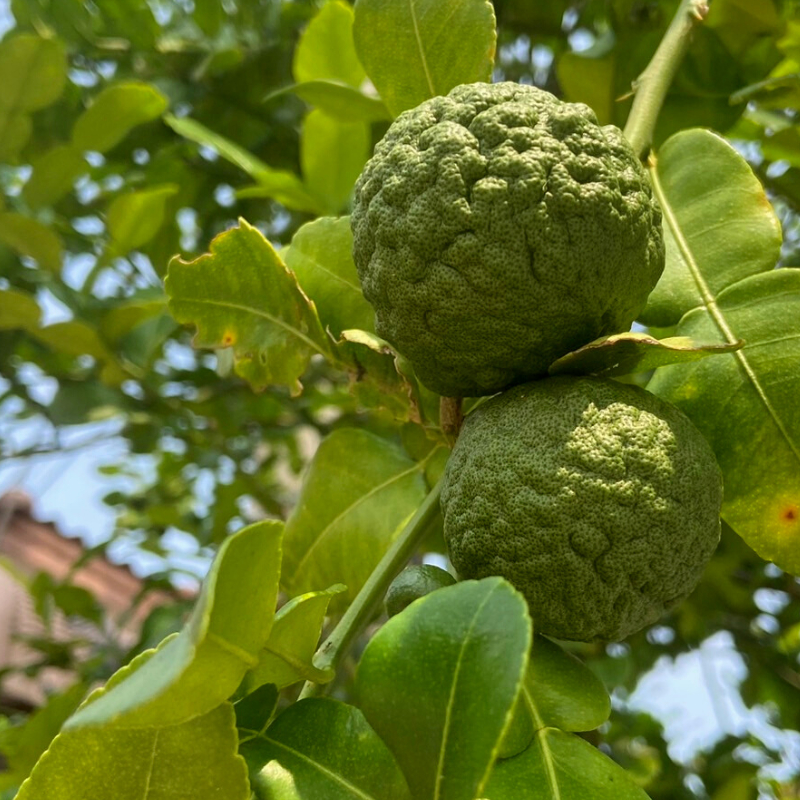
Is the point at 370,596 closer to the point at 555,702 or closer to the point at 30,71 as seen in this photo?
the point at 555,702

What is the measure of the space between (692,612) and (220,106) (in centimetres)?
131

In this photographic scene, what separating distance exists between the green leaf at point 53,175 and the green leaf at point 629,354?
0.98m

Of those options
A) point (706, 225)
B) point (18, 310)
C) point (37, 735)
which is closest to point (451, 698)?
point (706, 225)

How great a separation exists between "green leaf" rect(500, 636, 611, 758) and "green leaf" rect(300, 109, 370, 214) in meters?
0.89

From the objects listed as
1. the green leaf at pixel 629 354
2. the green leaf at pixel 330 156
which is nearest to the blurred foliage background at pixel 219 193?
the green leaf at pixel 330 156

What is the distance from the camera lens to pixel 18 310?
4.34 feet

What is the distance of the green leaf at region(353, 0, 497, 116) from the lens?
2.70 feet

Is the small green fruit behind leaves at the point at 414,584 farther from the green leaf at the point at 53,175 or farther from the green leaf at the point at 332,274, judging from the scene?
the green leaf at the point at 53,175

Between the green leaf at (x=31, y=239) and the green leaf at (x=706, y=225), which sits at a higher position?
the green leaf at (x=31, y=239)

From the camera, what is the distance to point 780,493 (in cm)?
67

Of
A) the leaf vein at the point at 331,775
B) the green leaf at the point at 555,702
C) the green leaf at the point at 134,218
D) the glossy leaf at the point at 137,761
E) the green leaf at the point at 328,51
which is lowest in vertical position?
the green leaf at the point at 555,702

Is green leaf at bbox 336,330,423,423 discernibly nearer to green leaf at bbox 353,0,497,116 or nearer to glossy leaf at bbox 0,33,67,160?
green leaf at bbox 353,0,497,116

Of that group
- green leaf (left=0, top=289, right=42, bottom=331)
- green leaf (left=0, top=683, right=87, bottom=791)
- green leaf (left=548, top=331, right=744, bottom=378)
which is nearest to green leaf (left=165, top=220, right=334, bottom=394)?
green leaf (left=548, top=331, right=744, bottom=378)

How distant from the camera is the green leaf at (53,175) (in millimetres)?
1354
